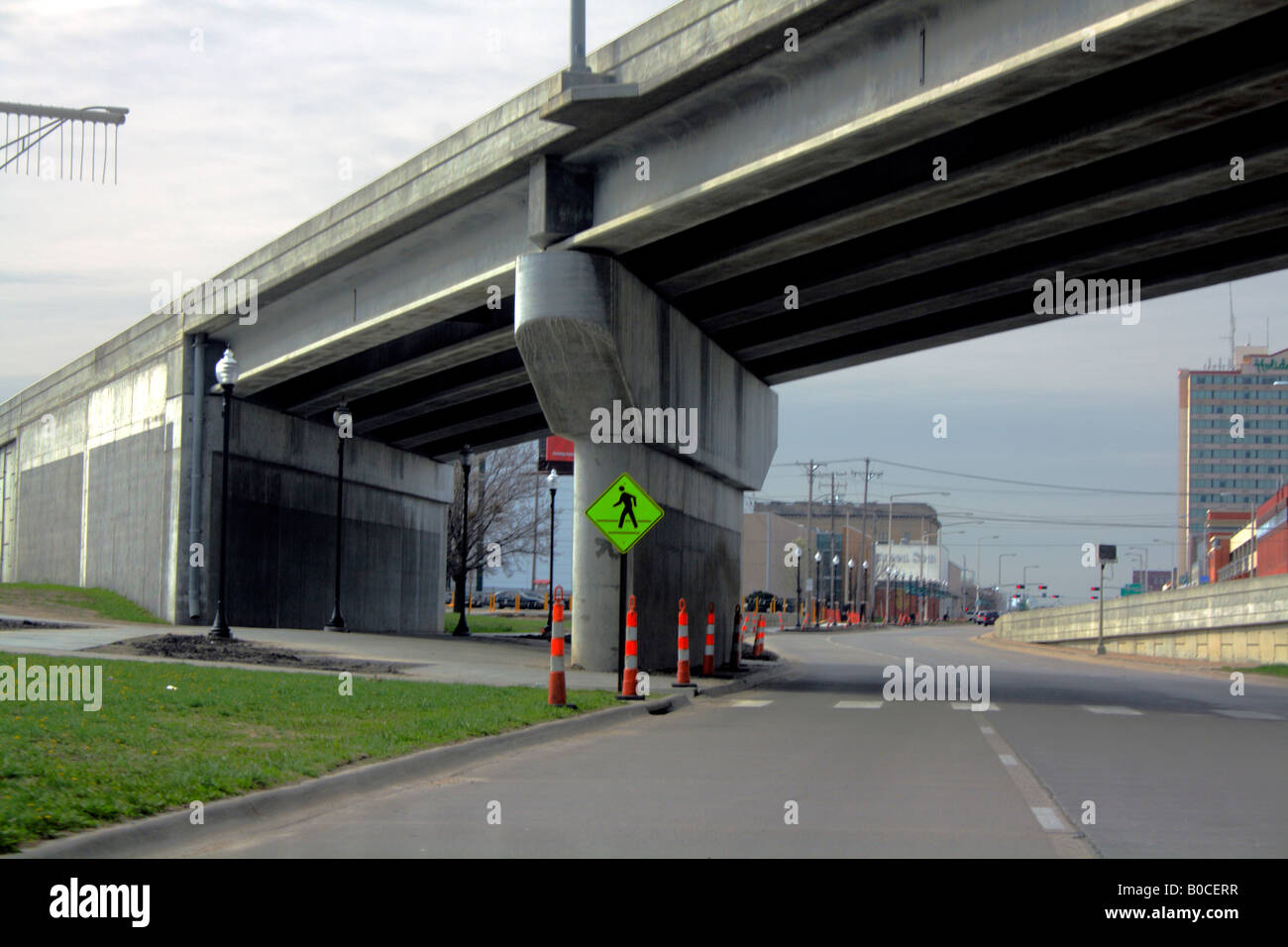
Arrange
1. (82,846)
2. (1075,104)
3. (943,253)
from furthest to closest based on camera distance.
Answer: (943,253)
(1075,104)
(82,846)

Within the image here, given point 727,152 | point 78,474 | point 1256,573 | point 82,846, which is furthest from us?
point 1256,573

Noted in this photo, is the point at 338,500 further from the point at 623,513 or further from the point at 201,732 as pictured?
the point at 201,732

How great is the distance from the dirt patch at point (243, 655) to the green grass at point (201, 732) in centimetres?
251

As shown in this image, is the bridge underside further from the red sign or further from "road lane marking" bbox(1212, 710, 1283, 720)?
the red sign

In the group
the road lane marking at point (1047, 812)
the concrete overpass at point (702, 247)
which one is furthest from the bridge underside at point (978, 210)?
the road lane marking at point (1047, 812)

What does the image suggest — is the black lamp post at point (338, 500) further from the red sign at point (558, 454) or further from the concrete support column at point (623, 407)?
the red sign at point (558, 454)

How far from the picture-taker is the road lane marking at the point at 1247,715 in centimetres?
1844

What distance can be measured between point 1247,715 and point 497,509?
51.4 metres

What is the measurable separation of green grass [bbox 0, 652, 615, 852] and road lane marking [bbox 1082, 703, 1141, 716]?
7112mm
